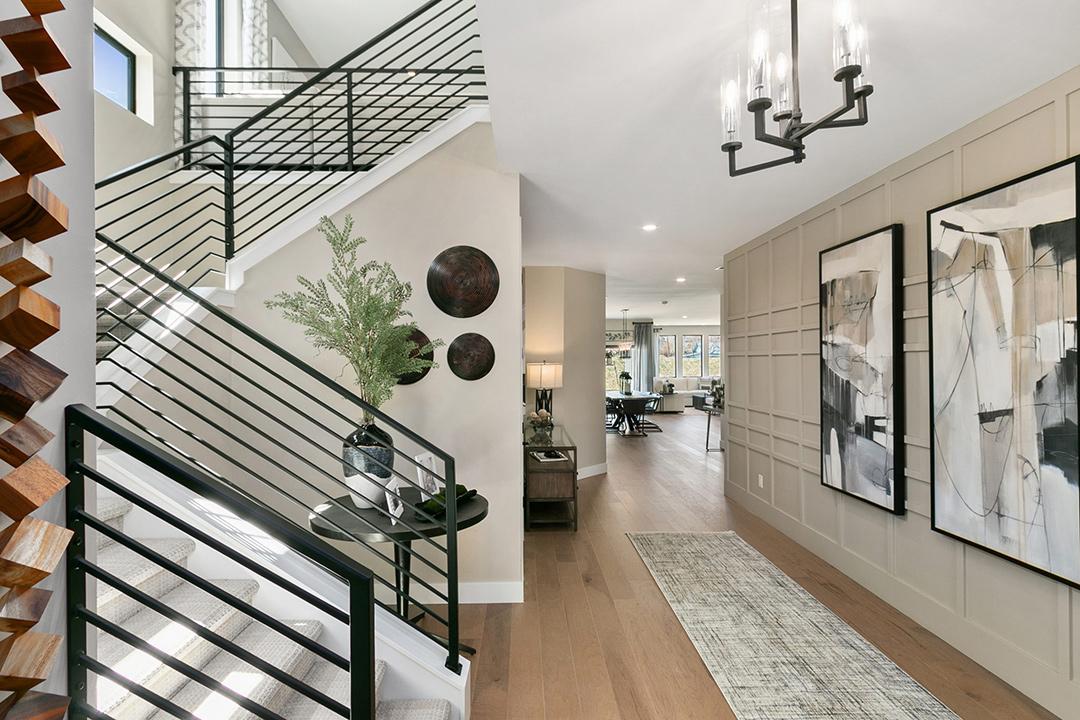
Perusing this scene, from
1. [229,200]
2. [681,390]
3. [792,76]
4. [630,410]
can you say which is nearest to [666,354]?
[681,390]

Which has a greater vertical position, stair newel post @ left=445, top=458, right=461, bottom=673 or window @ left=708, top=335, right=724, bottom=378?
window @ left=708, top=335, right=724, bottom=378

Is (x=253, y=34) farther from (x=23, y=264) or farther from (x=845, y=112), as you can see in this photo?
(x=23, y=264)

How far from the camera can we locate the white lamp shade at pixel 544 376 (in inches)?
259

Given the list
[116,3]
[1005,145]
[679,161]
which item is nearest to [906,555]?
[1005,145]

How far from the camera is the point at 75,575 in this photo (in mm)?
969

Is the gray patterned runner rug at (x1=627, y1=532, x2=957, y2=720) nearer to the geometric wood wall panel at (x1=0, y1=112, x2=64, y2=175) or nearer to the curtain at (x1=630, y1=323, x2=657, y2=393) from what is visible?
the geometric wood wall panel at (x1=0, y1=112, x2=64, y2=175)

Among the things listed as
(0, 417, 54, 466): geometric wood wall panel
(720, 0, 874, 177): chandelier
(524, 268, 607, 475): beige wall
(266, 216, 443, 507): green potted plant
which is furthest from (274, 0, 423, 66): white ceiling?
(0, 417, 54, 466): geometric wood wall panel

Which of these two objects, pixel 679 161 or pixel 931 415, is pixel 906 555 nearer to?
pixel 931 415

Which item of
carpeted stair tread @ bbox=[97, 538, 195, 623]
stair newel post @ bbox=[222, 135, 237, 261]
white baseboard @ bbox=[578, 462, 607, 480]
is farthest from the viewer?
white baseboard @ bbox=[578, 462, 607, 480]

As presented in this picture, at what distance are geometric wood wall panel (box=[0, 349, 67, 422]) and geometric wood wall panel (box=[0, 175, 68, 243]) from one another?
16 centimetres

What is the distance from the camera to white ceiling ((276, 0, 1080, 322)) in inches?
75.5

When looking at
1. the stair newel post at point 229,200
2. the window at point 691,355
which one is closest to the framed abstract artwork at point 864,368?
the stair newel post at point 229,200

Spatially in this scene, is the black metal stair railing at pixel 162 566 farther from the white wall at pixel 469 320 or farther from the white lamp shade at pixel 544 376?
the white lamp shade at pixel 544 376

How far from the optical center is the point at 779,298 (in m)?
4.91
